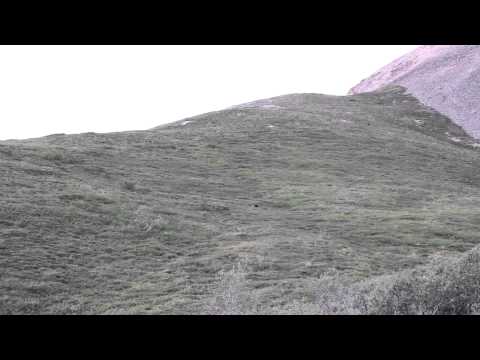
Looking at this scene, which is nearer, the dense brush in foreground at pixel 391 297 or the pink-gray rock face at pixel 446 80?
the dense brush in foreground at pixel 391 297

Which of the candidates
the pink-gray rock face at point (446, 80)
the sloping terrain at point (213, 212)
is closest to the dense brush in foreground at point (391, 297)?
the sloping terrain at point (213, 212)

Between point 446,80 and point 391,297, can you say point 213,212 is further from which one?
point 446,80

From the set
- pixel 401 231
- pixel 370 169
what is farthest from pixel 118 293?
pixel 370 169

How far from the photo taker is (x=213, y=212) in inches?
851

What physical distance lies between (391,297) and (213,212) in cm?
1323

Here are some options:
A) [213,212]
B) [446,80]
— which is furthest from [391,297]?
[446,80]

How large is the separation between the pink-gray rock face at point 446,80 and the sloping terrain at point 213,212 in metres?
11.6

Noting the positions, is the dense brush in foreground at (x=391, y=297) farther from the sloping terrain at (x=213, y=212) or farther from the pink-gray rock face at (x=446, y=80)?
the pink-gray rock face at (x=446, y=80)

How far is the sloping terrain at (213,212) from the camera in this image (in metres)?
13.2

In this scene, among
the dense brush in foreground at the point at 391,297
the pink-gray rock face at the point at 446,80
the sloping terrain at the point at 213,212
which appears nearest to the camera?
the dense brush in foreground at the point at 391,297

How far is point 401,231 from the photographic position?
1948 cm

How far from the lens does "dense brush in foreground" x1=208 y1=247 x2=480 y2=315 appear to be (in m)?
8.23
